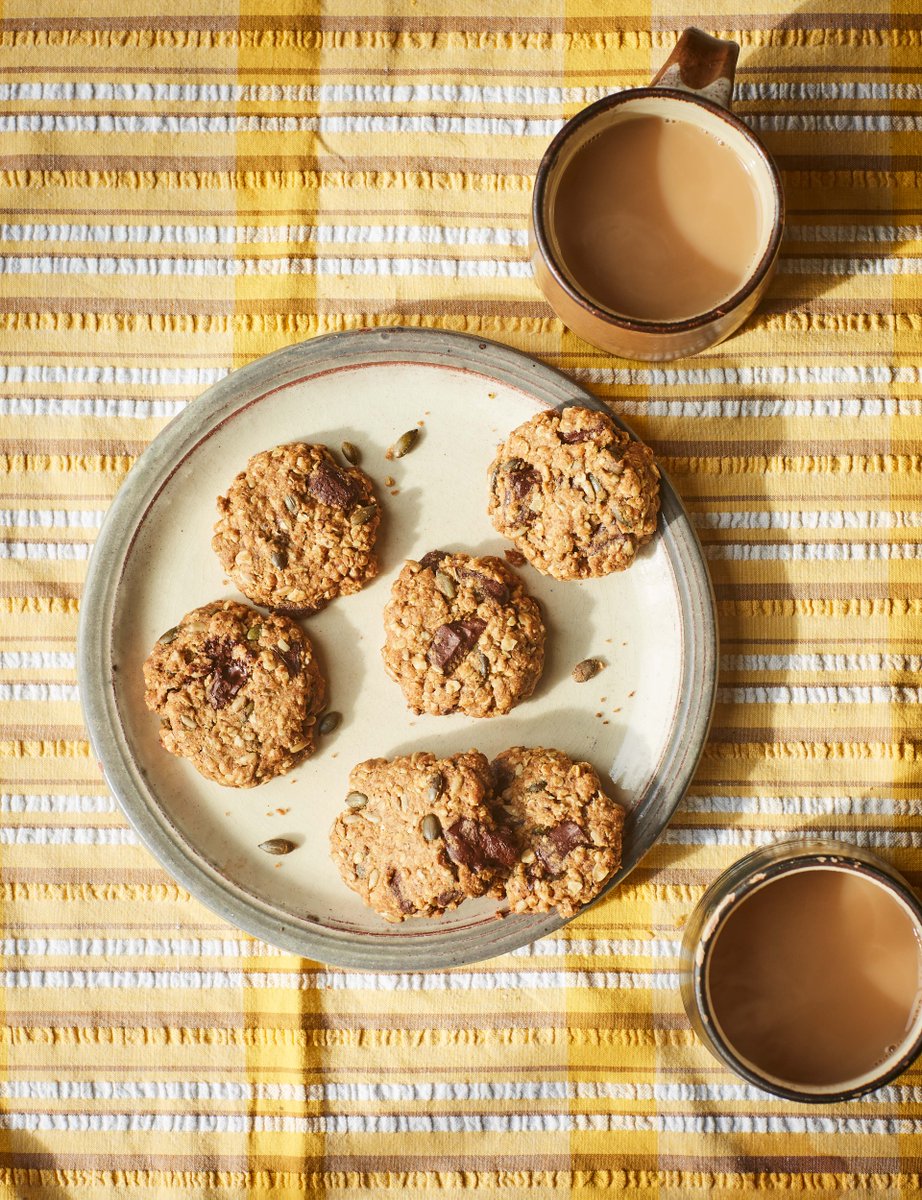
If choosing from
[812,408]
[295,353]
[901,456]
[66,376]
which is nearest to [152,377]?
[66,376]

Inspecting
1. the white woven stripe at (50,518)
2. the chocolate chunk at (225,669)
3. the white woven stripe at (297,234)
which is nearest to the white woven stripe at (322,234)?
the white woven stripe at (297,234)

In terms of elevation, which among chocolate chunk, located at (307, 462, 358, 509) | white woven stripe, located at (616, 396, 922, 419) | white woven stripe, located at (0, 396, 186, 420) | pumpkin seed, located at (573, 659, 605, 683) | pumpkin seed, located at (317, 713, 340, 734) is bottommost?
pumpkin seed, located at (317, 713, 340, 734)

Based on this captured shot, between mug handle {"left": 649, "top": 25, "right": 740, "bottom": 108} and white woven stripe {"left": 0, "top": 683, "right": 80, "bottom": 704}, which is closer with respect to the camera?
mug handle {"left": 649, "top": 25, "right": 740, "bottom": 108}

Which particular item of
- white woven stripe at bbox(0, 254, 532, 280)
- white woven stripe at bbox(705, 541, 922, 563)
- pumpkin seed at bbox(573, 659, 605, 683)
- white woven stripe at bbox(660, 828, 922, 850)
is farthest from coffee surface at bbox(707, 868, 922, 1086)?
white woven stripe at bbox(0, 254, 532, 280)

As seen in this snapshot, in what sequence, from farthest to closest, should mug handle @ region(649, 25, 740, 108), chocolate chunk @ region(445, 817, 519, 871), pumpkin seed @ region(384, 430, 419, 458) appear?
pumpkin seed @ region(384, 430, 419, 458) → chocolate chunk @ region(445, 817, 519, 871) → mug handle @ region(649, 25, 740, 108)

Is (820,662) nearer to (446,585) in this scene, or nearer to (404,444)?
(446,585)

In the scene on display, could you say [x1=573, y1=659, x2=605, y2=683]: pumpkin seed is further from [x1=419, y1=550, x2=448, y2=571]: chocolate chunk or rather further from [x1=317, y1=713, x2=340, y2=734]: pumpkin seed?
[x1=317, y1=713, x2=340, y2=734]: pumpkin seed

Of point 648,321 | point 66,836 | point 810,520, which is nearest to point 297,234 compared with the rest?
point 648,321
